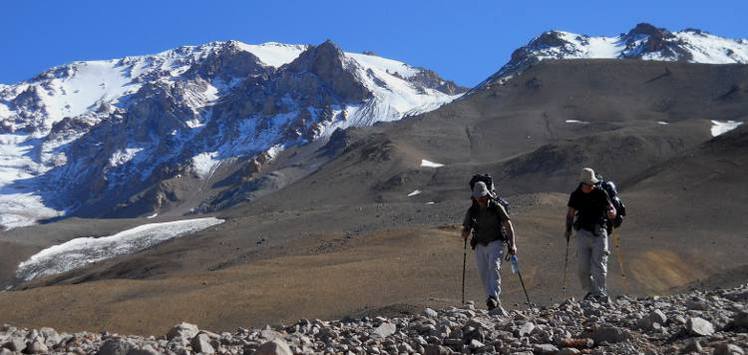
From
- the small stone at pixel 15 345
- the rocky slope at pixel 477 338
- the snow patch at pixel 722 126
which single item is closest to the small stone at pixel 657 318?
the rocky slope at pixel 477 338

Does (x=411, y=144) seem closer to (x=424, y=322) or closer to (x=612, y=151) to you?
(x=612, y=151)

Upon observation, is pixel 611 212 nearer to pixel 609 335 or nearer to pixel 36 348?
pixel 609 335

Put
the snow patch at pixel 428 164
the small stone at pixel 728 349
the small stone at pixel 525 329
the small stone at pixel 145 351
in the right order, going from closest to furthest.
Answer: the small stone at pixel 728 349, the small stone at pixel 145 351, the small stone at pixel 525 329, the snow patch at pixel 428 164

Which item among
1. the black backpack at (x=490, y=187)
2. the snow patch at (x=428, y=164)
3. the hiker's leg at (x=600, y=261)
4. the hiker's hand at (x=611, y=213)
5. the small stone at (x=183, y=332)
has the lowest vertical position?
the small stone at (x=183, y=332)

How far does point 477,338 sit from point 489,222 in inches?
160

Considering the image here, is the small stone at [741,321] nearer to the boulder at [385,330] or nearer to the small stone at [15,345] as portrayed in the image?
the boulder at [385,330]

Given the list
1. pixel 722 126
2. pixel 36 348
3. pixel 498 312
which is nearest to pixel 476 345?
pixel 498 312

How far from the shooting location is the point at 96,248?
9462cm

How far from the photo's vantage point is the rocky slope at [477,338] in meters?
9.46

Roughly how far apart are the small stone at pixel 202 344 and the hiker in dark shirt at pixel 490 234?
5.50m

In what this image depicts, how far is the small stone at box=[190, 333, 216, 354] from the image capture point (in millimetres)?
9523

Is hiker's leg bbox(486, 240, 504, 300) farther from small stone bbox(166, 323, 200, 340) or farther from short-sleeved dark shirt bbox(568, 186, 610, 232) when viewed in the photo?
small stone bbox(166, 323, 200, 340)

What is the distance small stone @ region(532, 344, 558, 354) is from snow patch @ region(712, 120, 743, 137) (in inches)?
4009

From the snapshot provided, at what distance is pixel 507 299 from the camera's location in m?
25.2
